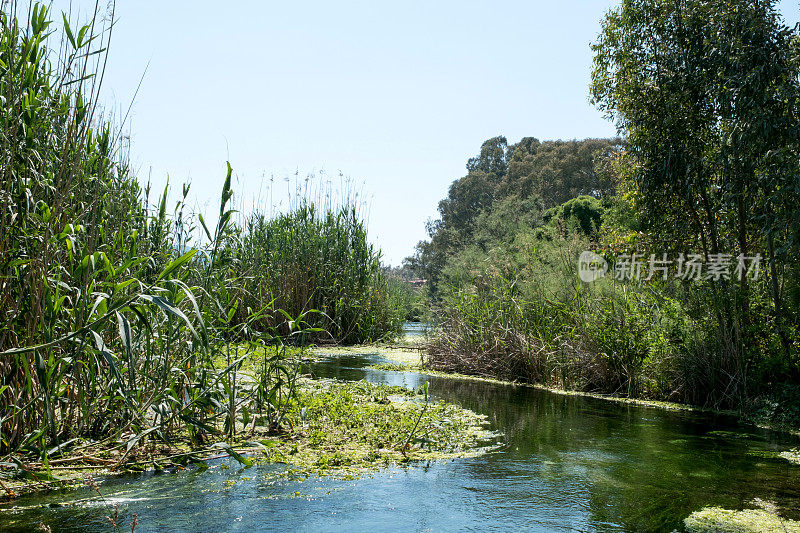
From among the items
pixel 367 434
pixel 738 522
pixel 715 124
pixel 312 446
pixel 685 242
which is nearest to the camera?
pixel 738 522

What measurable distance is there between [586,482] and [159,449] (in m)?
2.60

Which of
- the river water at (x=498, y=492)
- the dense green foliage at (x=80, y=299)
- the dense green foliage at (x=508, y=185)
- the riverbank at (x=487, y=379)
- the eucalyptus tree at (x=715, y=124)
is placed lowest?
the river water at (x=498, y=492)

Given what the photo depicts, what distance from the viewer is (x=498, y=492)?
11.5ft

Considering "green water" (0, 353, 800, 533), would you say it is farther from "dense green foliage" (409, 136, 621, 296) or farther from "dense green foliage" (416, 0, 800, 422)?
"dense green foliage" (409, 136, 621, 296)

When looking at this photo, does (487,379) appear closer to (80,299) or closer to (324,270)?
(324,270)

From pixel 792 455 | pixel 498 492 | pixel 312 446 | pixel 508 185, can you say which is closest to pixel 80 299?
pixel 312 446

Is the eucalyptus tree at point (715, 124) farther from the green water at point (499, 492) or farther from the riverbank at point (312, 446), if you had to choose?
the riverbank at point (312, 446)

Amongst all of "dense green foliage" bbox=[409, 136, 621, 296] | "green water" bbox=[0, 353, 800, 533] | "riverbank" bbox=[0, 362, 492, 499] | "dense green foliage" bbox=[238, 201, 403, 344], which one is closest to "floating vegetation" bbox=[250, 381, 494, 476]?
"riverbank" bbox=[0, 362, 492, 499]

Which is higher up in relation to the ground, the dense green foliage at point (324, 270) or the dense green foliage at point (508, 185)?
the dense green foliage at point (508, 185)

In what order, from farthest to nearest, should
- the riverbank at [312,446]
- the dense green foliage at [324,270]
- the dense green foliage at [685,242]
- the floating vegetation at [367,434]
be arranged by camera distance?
the dense green foliage at [324,270] → the dense green foliage at [685,242] → the floating vegetation at [367,434] → the riverbank at [312,446]

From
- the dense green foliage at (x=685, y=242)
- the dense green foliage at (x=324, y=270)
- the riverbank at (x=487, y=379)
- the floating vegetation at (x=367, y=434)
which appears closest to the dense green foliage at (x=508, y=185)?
the dense green foliage at (x=324, y=270)

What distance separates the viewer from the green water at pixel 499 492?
2.89 m

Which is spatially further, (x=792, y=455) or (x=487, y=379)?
(x=487, y=379)

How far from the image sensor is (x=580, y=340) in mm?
7520
